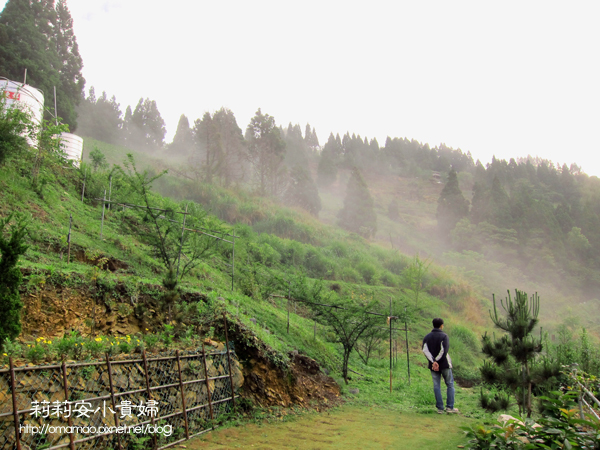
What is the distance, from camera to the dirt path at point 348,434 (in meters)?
5.83

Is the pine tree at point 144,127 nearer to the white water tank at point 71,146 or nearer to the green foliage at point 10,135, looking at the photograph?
the white water tank at point 71,146

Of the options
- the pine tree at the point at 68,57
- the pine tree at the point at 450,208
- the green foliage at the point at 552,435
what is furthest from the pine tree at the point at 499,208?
the green foliage at the point at 552,435

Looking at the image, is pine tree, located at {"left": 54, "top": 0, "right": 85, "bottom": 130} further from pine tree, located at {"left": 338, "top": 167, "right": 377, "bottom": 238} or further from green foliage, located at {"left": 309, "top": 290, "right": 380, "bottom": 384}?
pine tree, located at {"left": 338, "top": 167, "right": 377, "bottom": 238}

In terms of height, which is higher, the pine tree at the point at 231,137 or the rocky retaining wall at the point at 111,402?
the pine tree at the point at 231,137

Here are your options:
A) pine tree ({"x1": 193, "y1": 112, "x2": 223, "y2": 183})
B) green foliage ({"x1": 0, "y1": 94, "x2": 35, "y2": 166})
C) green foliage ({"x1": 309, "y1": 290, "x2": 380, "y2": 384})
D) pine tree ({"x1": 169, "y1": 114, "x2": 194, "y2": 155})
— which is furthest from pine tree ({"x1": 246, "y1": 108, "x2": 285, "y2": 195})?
green foliage ({"x1": 309, "y1": 290, "x2": 380, "y2": 384})

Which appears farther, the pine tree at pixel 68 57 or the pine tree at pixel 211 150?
the pine tree at pixel 211 150

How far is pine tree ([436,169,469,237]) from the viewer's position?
60.5 meters

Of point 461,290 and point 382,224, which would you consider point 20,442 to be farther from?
point 382,224

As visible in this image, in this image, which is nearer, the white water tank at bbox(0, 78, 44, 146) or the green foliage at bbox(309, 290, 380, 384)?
the green foliage at bbox(309, 290, 380, 384)

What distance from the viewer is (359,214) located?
51.8 meters

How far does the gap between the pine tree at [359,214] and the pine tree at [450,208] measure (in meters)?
15.2

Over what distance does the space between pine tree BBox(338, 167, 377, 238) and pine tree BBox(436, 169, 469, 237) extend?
15172 millimetres

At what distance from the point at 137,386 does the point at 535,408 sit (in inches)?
306

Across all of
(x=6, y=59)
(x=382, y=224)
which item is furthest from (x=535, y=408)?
(x=382, y=224)
